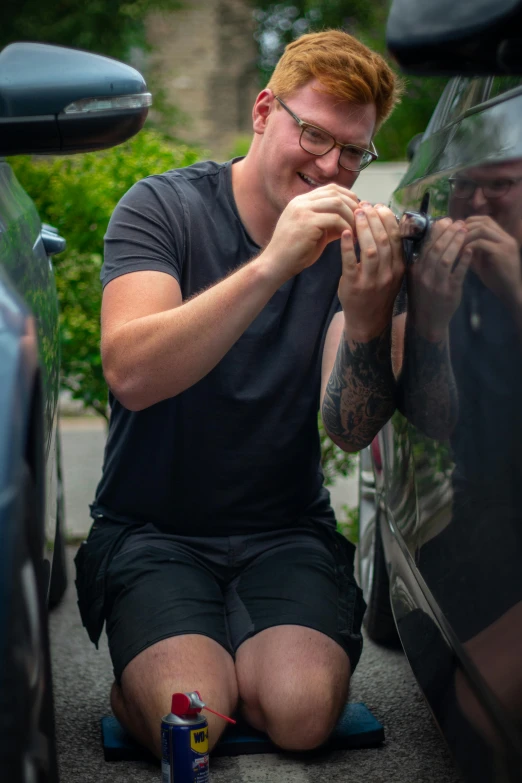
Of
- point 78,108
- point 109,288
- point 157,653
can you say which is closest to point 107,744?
point 157,653

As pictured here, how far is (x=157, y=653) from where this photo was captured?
7.20ft

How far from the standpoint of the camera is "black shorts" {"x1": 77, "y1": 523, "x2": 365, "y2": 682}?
7.48 ft

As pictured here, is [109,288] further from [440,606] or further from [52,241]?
[440,606]

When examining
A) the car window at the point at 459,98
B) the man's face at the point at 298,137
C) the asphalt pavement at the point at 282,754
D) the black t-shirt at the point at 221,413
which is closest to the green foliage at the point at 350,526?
the asphalt pavement at the point at 282,754

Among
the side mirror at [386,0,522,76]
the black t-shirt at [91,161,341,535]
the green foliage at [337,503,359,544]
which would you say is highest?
the side mirror at [386,0,522,76]

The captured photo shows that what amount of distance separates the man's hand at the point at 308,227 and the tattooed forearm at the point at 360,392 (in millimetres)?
247

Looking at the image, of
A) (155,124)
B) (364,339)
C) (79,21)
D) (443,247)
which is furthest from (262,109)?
(155,124)

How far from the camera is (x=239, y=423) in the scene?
242cm

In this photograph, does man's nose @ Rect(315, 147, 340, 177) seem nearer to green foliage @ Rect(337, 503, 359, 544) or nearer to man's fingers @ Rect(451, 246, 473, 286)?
man's fingers @ Rect(451, 246, 473, 286)

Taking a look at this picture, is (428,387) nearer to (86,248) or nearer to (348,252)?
(348,252)

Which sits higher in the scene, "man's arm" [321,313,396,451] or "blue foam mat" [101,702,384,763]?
"man's arm" [321,313,396,451]

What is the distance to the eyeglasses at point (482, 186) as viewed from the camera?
1.20m

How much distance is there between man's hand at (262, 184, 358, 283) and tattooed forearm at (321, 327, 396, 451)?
247 millimetres

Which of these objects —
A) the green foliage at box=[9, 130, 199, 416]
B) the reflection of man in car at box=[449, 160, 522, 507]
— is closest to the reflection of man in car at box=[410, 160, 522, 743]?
the reflection of man in car at box=[449, 160, 522, 507]
